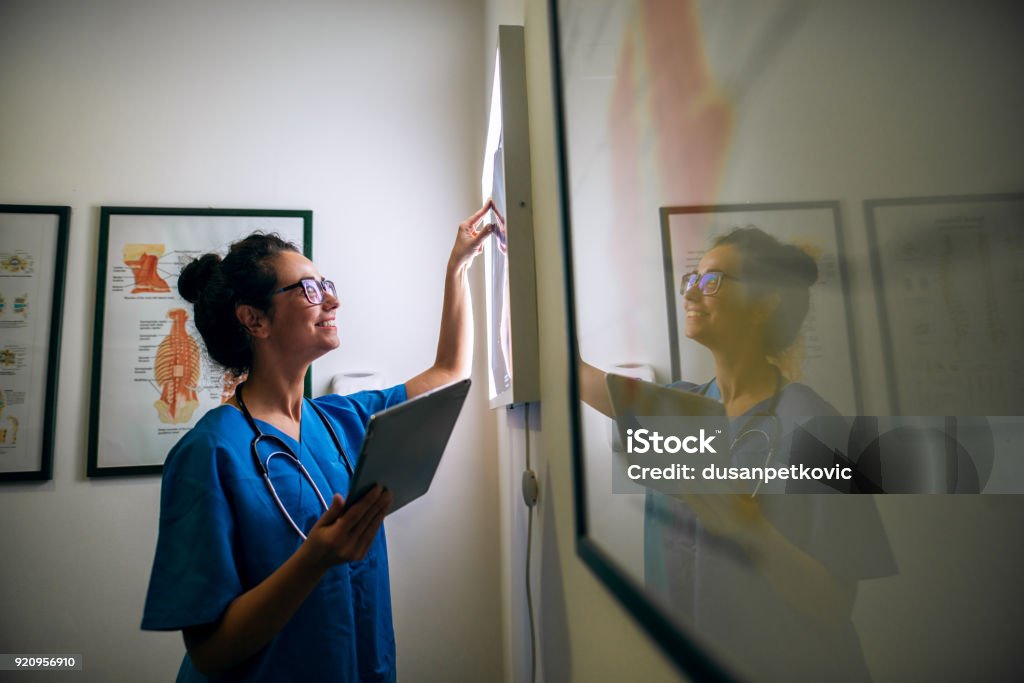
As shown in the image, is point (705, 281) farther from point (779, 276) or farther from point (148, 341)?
point (148, 341)

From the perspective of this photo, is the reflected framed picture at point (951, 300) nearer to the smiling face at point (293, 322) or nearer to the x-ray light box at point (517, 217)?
the x-ray light box at point (517, 217)

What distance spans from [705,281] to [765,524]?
168mm

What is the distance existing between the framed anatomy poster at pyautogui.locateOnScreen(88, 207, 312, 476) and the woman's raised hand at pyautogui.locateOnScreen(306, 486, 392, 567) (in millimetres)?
1236

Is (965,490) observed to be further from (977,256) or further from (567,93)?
(567,93)

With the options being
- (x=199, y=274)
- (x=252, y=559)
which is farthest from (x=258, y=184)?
(x=252, y=559)

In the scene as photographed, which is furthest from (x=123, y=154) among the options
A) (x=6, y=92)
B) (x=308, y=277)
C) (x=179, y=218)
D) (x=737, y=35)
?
(x=737, y=35)

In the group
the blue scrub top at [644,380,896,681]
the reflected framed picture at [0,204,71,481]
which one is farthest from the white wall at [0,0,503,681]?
the blue scrub top at [644,380,896,681]

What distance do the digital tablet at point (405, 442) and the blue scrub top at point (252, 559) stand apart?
0.85 feet

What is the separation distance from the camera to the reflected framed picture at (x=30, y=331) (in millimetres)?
1857

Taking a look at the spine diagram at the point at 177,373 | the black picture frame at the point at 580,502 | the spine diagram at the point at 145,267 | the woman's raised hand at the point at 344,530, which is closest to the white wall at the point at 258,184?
the spine diagram at the point at 145,267

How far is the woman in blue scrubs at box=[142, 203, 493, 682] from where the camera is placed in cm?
Result: 90

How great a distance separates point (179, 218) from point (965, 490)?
2328 millimetres

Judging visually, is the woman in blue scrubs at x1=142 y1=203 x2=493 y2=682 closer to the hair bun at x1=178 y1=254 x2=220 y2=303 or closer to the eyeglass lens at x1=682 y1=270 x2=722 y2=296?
the hair bun at x1=178 y1=254 x2=220 y2=303

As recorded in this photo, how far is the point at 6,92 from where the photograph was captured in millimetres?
1987
